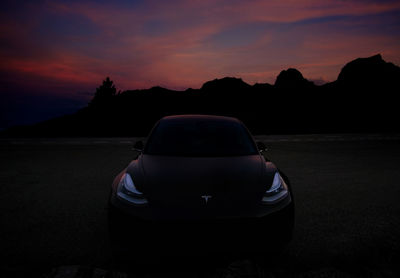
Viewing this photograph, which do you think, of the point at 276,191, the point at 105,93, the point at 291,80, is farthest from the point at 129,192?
the point at 291,80

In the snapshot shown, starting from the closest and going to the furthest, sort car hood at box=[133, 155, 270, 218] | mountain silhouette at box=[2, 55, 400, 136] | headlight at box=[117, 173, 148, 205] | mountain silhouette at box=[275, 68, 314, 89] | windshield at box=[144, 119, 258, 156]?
car hood at box=[133, 155, 270, 218] < headlight at box=[117, 173, 148, 205] < windshield at box=[144, 119, 258, 156] < mountain silhouette at box=[2, 55, 400, 136] < mountain silhouette at box=[275, 68, 314, 89]

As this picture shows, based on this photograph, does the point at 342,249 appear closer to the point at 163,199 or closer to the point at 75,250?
the point at 163,199

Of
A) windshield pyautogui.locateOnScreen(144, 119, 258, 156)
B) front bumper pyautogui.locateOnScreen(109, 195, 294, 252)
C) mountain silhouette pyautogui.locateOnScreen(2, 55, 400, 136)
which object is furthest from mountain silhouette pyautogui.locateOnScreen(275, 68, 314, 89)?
front bumper pyautogui.locateOnScreen(109, 195, 294, 252)

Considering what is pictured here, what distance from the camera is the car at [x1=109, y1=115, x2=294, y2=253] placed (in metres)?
2.64

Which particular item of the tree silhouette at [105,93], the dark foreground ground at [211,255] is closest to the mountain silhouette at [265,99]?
the tree silhouette at [105,93]

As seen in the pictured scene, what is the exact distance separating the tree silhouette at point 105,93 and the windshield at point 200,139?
11384 centimetres

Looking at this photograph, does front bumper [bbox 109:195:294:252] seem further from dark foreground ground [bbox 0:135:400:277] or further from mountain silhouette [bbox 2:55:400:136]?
mountain silhouette [bbox 2:55:400:136]

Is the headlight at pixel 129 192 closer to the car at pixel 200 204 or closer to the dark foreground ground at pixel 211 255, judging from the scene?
the car at pixel 200 204

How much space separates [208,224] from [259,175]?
0.92 m

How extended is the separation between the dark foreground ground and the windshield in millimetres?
1284

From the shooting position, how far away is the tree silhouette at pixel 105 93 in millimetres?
112812

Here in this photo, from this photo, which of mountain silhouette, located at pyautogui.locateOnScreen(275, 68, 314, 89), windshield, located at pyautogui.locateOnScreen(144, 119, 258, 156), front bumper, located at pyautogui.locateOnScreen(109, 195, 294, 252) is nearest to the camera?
front bumper, located at pyautogui.locateOnScreen(109, 195, 294, 252)

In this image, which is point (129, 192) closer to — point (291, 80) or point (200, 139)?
point (200, 139)

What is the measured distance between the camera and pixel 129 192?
10.1 ft
